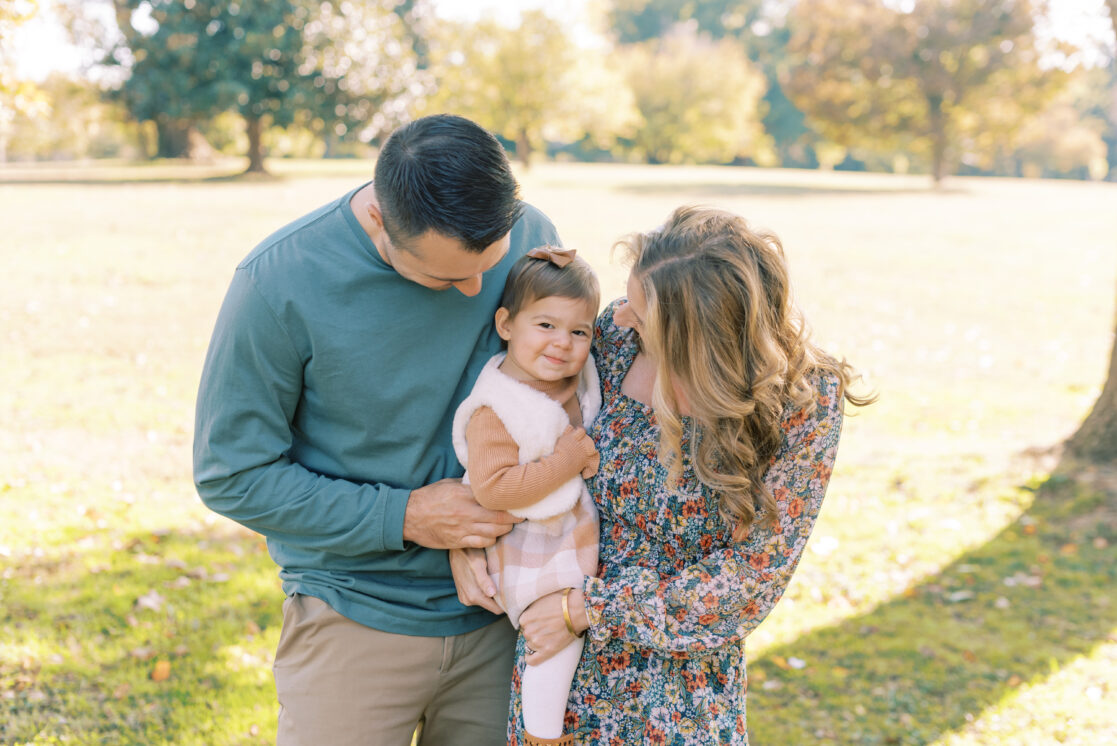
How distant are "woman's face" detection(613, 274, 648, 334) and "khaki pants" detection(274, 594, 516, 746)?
0.93m

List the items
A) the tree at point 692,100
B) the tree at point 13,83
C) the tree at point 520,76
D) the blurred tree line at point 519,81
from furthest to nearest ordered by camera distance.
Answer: the tree at point 692,100 → the tree at point 520,76 → the blurred tree line at point 519,81 → the tree at point 13,83

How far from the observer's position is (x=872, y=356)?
11516mm

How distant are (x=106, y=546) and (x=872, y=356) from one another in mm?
8813

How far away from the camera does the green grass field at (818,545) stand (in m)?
4.44

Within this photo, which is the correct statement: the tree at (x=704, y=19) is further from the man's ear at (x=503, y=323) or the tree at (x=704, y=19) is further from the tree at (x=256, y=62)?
the man's ear at (x=503, y=323)

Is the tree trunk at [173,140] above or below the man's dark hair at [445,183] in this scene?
below

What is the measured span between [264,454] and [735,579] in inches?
45.9

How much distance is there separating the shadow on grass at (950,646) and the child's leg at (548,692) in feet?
7.47

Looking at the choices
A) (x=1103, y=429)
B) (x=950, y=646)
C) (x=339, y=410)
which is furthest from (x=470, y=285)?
(x=1103, y=429)

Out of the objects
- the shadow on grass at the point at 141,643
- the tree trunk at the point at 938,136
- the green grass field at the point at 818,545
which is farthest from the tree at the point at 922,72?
the shadow on grass at the point at 141,643

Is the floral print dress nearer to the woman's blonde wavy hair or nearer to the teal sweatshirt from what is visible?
the woman's blonde wavy hair

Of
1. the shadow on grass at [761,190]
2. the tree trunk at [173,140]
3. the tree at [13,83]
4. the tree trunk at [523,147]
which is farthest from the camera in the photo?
the tree trunk at [523,147]

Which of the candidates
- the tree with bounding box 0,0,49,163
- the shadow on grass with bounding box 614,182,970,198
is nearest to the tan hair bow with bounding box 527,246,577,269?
the tree with bounding box 0,0,49,163

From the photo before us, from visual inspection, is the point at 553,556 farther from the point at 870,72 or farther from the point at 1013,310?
the point at 870,72
